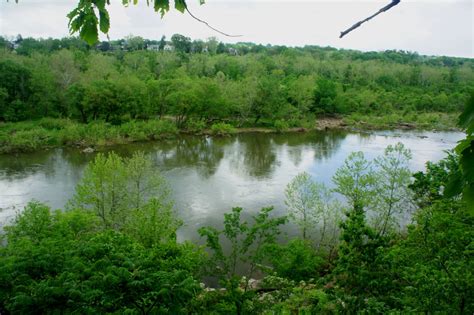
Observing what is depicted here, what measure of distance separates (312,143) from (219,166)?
36.0 ft

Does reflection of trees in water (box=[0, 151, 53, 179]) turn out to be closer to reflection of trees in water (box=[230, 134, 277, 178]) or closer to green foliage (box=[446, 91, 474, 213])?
reflection of trees in water (box=[230, 134, 277, 178])

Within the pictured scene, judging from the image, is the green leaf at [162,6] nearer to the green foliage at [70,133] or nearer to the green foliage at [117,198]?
the green foliage at [117,198]

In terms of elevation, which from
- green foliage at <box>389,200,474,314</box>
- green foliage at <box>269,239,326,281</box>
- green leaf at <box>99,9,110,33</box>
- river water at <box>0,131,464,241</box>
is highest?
green leaf at <box>99,9,110,33</box>

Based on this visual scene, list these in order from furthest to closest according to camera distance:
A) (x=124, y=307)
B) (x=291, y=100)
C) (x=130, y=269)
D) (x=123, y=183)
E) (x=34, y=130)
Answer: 1. (x=291, y=100)
2. (x=34, y=130)
3. (x=123, y=183)
4. (x=130, y=269)
5. (x=124, y=307)

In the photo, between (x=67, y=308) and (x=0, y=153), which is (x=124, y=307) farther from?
(x=0, y=153)

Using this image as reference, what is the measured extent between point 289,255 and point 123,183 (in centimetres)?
669

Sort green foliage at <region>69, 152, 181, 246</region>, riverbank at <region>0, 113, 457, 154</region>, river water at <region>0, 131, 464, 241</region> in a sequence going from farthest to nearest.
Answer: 1. riverbank at <region>0, 113, 457, 154</region>
2. river water at <region>0, 131, 464, 241</region>
3. green foliage at <region>69, 152, 181, 246</region>

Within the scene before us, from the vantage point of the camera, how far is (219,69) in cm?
5656

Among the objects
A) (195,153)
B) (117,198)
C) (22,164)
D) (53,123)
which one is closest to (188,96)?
(195,153)

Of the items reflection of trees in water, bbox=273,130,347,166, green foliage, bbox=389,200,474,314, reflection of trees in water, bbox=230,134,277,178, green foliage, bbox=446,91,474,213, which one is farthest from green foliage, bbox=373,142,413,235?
green foliage, bbox=446,91,474,213

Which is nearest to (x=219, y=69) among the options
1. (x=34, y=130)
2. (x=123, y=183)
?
Answer: (x=34, y=130)

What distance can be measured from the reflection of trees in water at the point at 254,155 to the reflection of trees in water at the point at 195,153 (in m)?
1.18

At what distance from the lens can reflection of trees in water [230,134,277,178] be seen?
23908 mm

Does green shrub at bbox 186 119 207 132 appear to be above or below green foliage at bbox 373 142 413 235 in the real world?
above
